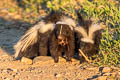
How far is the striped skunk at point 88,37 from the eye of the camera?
5117 mm

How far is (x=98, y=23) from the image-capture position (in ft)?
18.5

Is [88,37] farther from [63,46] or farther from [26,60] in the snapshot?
[26,60]

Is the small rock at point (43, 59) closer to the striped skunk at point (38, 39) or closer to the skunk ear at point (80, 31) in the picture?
the striped skunk at point (38, 39)

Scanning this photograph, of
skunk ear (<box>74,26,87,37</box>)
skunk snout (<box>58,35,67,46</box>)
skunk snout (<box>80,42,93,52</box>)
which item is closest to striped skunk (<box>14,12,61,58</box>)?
skunk snout (<box>58,35,67,46</box>)

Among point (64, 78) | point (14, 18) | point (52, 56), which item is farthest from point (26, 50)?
point (14, 18)

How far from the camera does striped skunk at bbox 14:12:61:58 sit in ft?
17.6

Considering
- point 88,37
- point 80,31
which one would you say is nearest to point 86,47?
point 88,37

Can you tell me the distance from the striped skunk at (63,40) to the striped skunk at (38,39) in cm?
14

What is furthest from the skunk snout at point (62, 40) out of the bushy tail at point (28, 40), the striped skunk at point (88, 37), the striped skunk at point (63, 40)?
the bushy tail at point (28, 40)

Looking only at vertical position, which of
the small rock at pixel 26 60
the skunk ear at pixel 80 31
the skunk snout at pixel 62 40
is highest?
the skunk ear at pixel 80 31

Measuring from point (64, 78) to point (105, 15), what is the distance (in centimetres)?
142

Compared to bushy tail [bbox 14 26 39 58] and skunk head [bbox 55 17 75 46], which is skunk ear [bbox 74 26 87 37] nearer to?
skunk head [bbox 55 17 75 46]

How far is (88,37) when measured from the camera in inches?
203

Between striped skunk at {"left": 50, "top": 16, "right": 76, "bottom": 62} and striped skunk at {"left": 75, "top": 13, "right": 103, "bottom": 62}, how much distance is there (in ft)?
0.37
